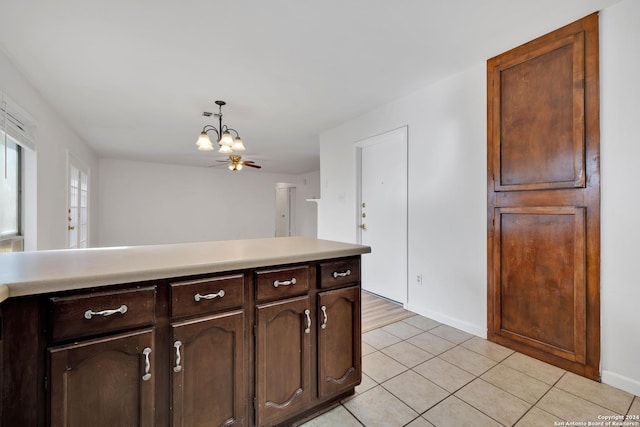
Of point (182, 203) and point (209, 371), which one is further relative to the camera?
point (182, 203)

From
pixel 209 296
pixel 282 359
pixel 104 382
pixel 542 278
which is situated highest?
pixel 209 296

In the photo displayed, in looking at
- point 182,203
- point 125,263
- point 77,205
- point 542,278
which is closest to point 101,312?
point 125,263

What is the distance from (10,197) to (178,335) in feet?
9.57

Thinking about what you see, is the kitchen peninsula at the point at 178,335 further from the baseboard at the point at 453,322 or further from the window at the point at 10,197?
the window at the point at 10,197

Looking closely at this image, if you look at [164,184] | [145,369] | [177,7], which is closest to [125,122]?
[177,7]

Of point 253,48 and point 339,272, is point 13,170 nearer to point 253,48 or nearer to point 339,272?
point 253,48

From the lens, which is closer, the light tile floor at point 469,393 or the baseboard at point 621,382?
the light tile floor at point 469,393

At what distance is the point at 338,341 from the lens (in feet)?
5.03

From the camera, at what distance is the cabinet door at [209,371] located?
1099mm

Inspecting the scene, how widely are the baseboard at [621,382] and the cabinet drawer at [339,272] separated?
1731mm

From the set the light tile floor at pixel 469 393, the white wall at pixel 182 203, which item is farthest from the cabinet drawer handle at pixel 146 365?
the white wall at pixel 182 203

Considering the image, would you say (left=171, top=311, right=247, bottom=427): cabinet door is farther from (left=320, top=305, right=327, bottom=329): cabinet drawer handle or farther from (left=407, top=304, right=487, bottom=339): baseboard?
(left=407, top=304, right=487, bottom=339): baseboard

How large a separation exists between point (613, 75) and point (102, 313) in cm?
299

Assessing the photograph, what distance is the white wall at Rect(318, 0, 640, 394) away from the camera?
1683 millimetres
